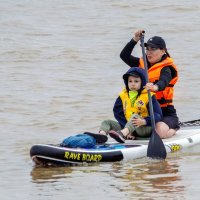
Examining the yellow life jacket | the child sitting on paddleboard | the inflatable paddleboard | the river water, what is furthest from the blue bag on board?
the yellow life jacket

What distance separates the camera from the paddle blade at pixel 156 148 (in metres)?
9.94

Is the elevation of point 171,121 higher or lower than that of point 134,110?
lower

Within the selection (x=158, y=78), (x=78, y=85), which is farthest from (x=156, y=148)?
(x=78, y=85)

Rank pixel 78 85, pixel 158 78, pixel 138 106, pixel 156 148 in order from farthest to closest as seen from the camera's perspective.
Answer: pixel 78 85 → pixel 158 78 → pixel 138 106 → pixel 156 148

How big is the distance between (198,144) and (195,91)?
4338 millimetres

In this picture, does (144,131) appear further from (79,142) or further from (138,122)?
(79,142)

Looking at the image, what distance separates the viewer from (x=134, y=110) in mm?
10461

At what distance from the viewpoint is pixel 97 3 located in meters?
23.9

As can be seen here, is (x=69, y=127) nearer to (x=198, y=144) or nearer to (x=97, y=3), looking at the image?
(x=198, y=144)

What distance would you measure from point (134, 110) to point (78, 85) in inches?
209

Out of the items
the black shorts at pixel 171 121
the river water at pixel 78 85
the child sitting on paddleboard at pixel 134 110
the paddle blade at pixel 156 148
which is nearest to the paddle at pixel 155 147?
the paddle blade at pixel 156 148

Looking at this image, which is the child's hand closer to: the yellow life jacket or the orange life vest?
the yellow life jacket

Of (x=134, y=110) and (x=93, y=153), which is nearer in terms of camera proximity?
(x=93, y=153)

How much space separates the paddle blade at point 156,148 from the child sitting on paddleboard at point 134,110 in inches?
12.4
